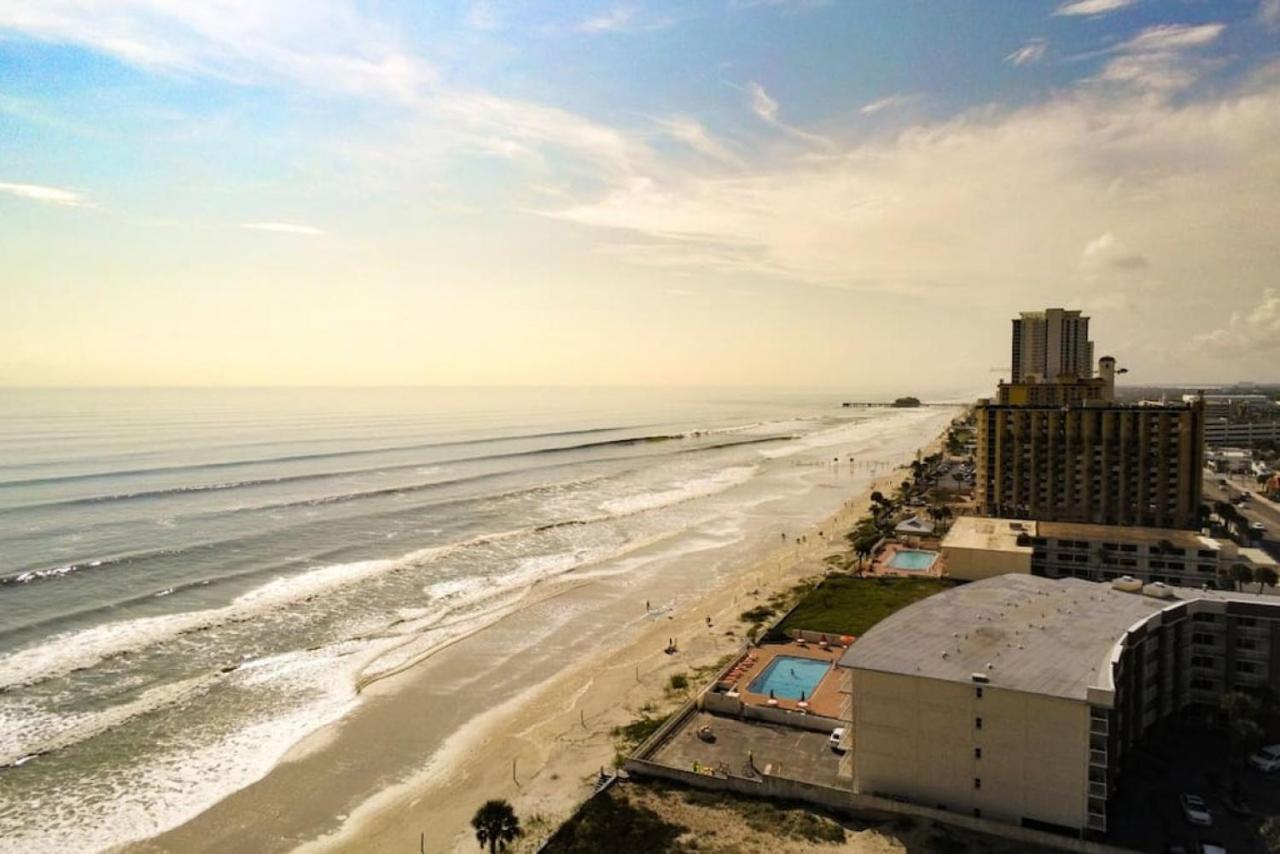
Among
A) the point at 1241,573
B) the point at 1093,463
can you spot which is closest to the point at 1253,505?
the point at 1093,463

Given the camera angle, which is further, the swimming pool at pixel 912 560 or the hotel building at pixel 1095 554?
the swimming pool at pixel 912 560

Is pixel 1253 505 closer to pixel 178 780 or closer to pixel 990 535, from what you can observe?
pixel 990 535

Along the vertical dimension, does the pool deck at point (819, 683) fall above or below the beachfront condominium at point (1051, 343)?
below

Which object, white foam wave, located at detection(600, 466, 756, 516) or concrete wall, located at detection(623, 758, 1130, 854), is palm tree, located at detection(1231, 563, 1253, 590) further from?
white foam wave, located at detection(600, 466, 756, 516)

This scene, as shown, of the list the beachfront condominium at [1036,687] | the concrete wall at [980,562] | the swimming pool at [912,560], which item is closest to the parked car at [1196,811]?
the beachfront condominium at [1036,687]

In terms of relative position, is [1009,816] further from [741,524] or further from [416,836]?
[741,524]

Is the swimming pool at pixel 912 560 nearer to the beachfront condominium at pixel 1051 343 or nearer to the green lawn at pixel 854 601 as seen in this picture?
the green lawn at pixel 854 601
